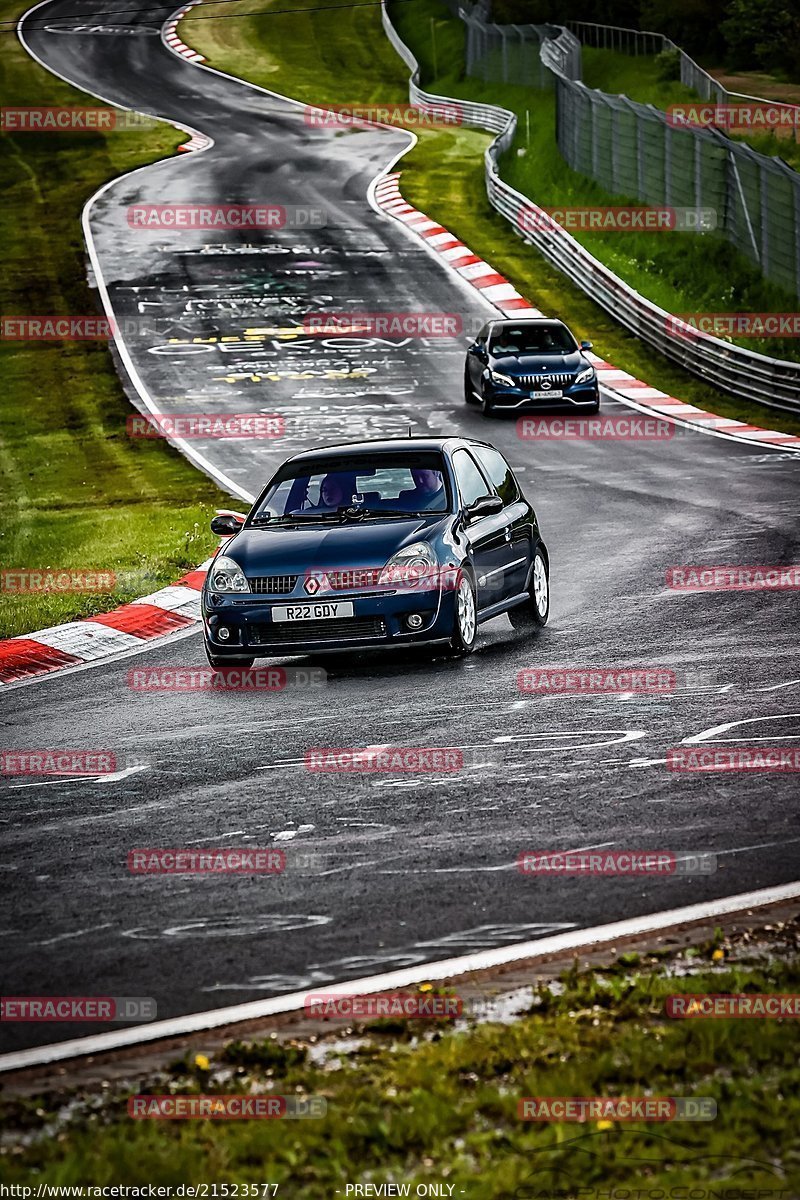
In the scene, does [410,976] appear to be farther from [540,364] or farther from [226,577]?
[540,364]

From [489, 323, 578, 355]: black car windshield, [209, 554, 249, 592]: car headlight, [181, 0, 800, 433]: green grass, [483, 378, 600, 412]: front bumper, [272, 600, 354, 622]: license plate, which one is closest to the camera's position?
[272, 600, 354, 622]: license plate

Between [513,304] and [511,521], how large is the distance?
2180 centimetres

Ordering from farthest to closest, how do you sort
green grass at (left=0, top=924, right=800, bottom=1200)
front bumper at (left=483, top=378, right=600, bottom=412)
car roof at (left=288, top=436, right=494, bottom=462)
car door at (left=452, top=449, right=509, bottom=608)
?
front bumper at (left=483, top=378, right=600, bottom=412)
car roof at (left=288, top=436, right=494, bottom=462)
car door at (left=452, top=449, right=509, bottom=608)
green grass at (left=0, top=924, right=800, bottom=1200)

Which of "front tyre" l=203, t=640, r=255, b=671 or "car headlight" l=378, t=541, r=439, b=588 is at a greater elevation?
"car headlight" l=378, t=541, r=439, b=588

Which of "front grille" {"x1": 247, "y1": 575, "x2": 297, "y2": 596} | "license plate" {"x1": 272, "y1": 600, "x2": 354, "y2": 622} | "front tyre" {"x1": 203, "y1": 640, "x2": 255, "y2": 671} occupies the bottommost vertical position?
"front tyre" {"x1": 203, "y1": 640, "x2": 255, "y2": 671}

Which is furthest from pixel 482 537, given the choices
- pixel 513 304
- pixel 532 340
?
pixel 513 304

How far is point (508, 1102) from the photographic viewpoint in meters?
4.78

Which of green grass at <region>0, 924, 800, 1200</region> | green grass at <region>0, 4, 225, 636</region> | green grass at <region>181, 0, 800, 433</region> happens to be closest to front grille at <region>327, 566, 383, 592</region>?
green grass at <region>0, 4, 225, 636</region>

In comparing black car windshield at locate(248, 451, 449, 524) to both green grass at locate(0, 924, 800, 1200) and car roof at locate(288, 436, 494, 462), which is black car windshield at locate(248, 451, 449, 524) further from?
green grass at locate(0, 924, 800, 1200)

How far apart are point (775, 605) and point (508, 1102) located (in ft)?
29.1

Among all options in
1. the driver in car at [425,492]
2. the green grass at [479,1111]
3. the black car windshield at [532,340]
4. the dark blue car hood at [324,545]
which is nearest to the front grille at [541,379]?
the black car windshield at [532,340]

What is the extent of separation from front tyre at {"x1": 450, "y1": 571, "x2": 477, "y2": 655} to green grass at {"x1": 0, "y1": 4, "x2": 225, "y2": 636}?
3708mm

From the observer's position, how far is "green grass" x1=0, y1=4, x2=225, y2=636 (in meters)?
16.5

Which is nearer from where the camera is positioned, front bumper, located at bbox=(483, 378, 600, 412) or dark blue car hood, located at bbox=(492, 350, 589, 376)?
front bumper, located at bbox=(483, 378, 600, 412)
